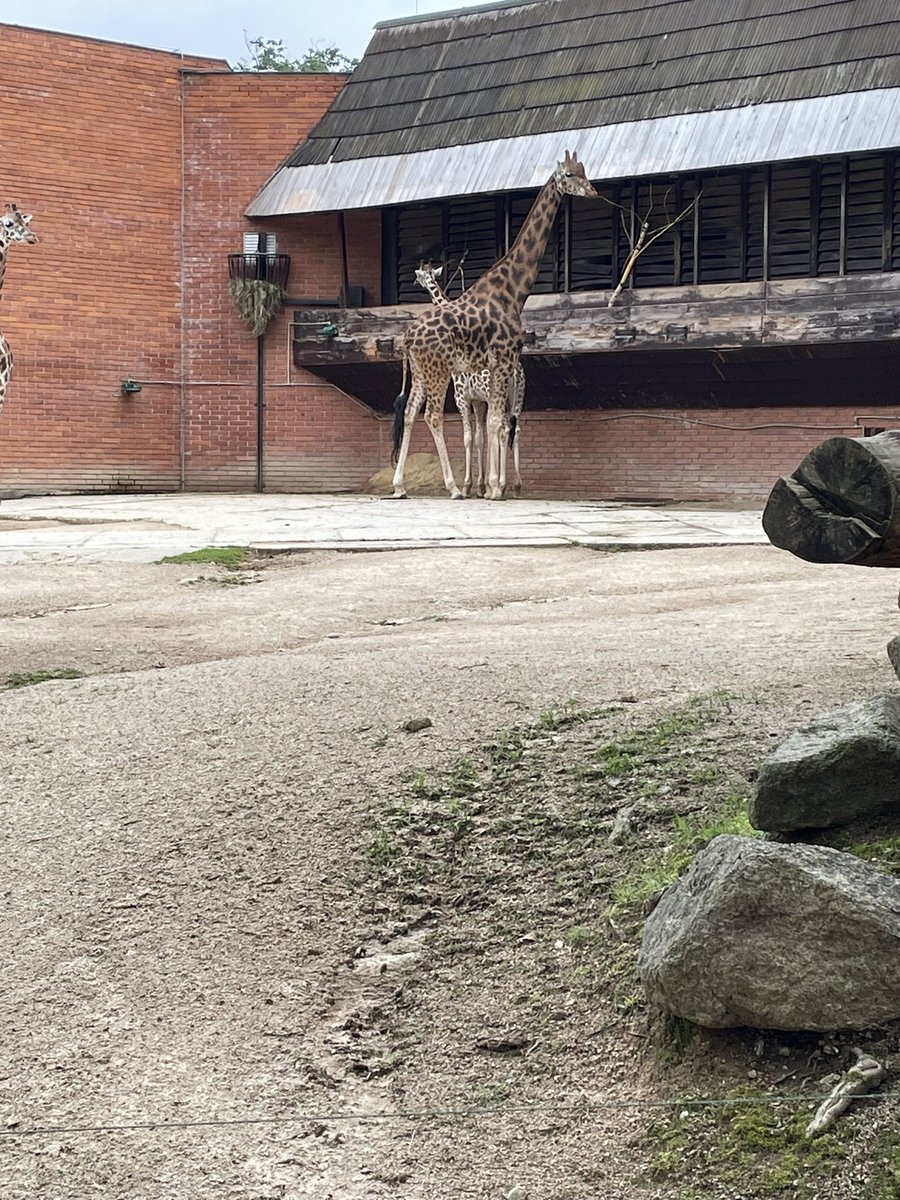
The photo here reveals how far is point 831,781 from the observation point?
11.8 ft

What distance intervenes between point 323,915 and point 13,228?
15.2 m

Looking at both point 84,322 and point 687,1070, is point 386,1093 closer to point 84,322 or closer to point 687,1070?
point 687,1070

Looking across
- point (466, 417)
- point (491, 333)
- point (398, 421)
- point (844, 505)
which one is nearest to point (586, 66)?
point (491, 333)

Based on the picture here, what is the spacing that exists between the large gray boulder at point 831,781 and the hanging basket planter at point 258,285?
1837 cm

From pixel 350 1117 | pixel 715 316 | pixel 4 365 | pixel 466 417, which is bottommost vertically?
pixel 350 1117

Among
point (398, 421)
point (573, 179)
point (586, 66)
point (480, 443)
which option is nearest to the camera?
point (573, 179)

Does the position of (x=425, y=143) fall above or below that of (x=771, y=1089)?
above

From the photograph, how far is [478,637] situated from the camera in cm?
689

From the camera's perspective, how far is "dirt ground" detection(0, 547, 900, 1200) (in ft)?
9.75

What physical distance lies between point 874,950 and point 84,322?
19.5 m

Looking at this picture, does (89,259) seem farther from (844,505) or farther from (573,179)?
(844,505)

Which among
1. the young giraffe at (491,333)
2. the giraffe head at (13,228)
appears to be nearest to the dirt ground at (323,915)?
the young giraffe at (491,333)

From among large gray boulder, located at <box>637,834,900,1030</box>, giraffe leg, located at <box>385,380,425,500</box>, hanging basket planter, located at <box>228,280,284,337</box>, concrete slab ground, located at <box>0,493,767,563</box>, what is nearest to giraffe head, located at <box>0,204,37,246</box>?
concrete slab ground, located at <box>0,493,767,563</box>

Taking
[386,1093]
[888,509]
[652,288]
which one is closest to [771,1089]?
[386,1093]
